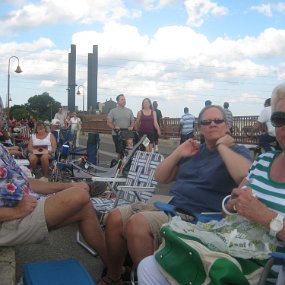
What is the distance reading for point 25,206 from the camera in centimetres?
285

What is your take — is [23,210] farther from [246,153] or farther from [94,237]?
[246,153]

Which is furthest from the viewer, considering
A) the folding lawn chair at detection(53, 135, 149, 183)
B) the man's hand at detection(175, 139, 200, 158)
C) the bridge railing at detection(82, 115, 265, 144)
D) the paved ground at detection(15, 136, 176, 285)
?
the bridge railing at detection(82, 115, 265, 144)

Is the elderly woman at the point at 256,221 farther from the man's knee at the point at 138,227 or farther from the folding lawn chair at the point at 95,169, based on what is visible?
the folding lawn chair at the point at 95,169

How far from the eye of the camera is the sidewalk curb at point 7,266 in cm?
259

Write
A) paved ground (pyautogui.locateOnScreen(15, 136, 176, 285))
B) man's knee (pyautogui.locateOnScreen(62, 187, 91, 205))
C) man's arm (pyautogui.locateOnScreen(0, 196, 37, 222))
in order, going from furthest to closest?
paved ground (pyautogui.locateOnScreen(15, 136, 176, 285))
man's knee (pyautogui.locateOnScreen(62, 187, 91, 205))
man's arm (pyautogui.locateOnScreen(0, 196, 37, 222))

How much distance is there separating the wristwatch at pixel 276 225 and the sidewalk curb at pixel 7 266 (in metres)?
1.44

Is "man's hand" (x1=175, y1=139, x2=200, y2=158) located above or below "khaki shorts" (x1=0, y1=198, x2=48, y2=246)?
above

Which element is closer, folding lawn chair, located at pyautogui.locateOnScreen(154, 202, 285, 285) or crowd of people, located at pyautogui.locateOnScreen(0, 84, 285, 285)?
folding lawn chair, located at pyautogui.locateOnScreen(154, 202, 285, 285)

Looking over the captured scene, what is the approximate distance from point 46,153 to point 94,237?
590 cm

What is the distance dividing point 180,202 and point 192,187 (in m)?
0.14

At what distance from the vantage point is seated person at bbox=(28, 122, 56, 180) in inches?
352

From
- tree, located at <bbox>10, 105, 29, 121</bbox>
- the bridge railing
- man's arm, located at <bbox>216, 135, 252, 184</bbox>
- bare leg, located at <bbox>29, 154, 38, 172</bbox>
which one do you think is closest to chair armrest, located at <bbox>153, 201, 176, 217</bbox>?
man's arm, located at <bbox>216, 135, 252, 184</bbox>

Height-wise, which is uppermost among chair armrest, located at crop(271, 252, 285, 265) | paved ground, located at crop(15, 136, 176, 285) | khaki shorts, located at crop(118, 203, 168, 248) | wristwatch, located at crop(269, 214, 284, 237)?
wristwatch, located at crop(269, 214, 284, 237)

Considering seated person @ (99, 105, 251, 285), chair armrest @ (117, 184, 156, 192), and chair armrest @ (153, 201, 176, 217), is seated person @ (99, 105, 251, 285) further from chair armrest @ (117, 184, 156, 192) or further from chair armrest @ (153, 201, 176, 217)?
chair armrest @ (117, 184, 156, 192)
